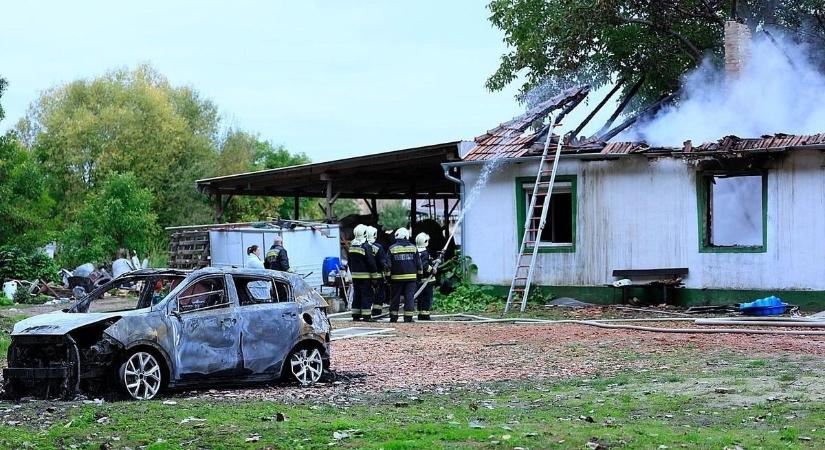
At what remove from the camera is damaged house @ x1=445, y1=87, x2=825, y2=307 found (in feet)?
69.7

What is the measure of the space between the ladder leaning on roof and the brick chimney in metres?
4.07

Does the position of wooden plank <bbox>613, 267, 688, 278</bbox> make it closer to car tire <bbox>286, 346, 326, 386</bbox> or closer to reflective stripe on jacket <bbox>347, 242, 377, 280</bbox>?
reflective stripe on jacket <bbox>347, 242, 377, 280</bbox>

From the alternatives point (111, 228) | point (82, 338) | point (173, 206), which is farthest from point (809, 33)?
point (173, 206)

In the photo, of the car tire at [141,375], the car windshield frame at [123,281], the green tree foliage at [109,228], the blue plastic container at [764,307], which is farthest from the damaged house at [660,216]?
the green tree foliage at [109,228]

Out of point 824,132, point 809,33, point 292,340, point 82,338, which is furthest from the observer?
point 809,33

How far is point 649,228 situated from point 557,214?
2497 mm

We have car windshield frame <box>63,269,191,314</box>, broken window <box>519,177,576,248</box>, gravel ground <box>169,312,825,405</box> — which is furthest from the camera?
broken window <box>519,177,576,248</box>

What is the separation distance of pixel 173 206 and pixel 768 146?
4278 centimetres

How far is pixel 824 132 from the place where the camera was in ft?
69.8

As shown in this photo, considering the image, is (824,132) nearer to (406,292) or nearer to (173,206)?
(406,292)

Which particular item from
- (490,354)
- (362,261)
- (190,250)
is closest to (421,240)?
(362,261)

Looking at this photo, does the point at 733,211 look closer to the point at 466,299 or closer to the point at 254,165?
the point at 466,299

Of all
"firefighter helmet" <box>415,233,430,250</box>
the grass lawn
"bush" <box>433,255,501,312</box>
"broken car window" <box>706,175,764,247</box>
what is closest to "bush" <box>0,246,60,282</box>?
"bush" <box>433,255,501,312</box>

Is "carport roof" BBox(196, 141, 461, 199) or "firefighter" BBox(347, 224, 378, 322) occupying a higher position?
"carport roof" BBox(196, 141, 461, 199)
